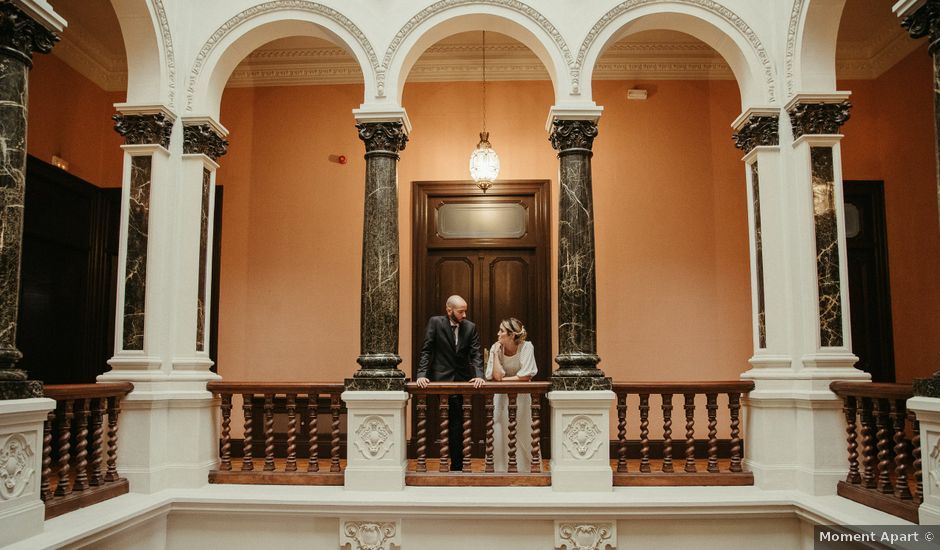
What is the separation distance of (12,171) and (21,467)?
6.27 feet

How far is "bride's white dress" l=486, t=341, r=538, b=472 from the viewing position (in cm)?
673

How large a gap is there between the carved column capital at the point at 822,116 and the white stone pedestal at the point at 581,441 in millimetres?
2910

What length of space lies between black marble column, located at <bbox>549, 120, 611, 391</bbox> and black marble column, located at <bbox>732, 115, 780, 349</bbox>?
4.66 ft

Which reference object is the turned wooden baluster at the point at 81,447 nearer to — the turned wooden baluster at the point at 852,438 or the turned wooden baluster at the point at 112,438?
the turned wooden baluster at the point at 112,438

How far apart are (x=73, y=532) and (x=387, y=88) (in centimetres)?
437

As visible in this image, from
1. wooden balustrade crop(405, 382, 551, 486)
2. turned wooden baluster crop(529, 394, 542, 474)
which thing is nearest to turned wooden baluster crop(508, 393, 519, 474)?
wooden balustrade crop(405, 382, 551, 486)

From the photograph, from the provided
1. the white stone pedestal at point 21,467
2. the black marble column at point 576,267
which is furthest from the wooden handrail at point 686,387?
the white stone pedestal at point 21,467

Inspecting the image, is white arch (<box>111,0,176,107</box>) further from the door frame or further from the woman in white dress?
the woman in white dress

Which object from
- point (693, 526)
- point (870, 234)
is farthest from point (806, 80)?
point (693, 526)

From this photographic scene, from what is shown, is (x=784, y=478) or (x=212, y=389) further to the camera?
(x=212, y=389)

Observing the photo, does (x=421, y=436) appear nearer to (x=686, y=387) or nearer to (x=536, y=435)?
(x=536, y=435)

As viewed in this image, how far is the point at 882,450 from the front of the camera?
534 cm

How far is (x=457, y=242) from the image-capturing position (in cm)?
895

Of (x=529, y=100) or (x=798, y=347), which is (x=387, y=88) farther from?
(x=798, y=347)
